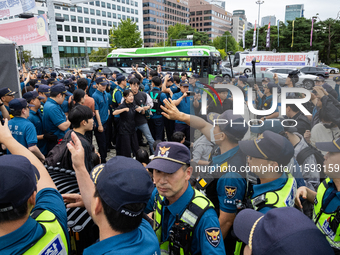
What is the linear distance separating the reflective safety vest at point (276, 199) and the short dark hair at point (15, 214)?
157 centimetres

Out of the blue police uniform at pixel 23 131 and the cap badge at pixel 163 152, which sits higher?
the cap badge at pixel 163 152

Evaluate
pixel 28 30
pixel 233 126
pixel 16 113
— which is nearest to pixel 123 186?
pixel 233 126

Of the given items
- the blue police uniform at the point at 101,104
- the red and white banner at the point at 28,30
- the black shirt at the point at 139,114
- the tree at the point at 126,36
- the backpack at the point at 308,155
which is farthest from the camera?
the tree at the point at 126,36

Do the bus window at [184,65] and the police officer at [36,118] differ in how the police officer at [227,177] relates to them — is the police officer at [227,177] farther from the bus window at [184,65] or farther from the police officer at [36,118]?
the bus window at [184,65]

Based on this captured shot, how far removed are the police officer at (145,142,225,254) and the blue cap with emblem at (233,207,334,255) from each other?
21.1 inches

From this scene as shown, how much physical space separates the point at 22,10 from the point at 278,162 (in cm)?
957

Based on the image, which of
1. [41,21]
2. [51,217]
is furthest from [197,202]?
[41,21]

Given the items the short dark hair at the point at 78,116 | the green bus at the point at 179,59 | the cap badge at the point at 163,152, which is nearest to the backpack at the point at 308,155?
the cap badge at the point at 163,152

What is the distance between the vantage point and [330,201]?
2.01 metres

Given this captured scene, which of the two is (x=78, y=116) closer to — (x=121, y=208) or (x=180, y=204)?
(x=180, y=204)

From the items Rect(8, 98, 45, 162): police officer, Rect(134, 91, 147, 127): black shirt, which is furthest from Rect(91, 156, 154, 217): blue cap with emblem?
Rect(134, 91, 147, 127): black shirt

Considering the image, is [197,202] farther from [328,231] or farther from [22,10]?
[22,10]

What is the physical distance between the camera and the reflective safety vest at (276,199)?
1781 mm

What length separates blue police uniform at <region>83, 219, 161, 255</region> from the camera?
1205 millimetres
